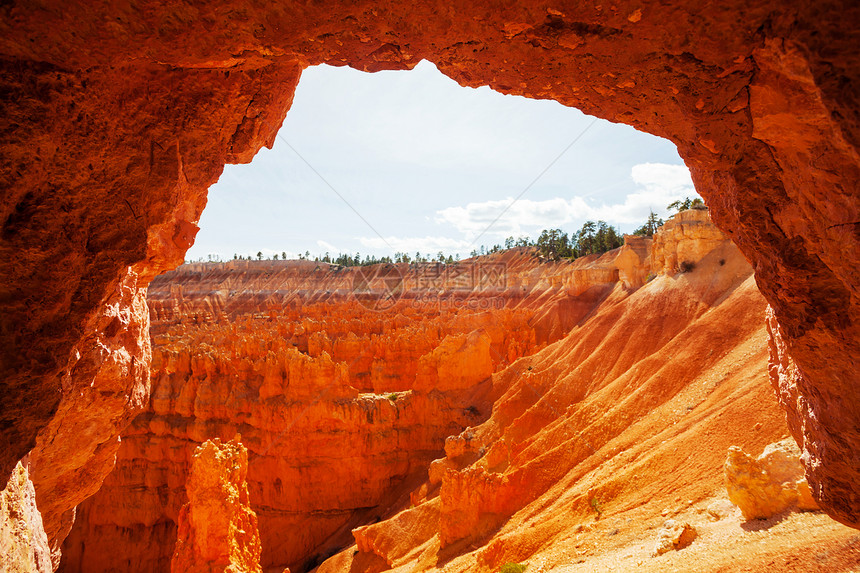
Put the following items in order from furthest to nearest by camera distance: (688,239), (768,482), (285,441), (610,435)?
(688,239) → (285,441) → (610,435) → (768,482)

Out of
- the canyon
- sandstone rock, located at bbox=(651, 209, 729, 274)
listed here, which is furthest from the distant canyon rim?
sandstone rock, located at bbox=(651, 209, 729, 274)

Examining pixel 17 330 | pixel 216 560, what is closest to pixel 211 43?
pixel 17 330

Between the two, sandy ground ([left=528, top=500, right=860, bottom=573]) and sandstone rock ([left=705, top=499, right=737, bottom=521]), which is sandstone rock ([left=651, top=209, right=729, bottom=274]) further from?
sandy ground ([left=528, top=500, right=860, bottom=573])

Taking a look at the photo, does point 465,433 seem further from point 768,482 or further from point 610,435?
point 768,482

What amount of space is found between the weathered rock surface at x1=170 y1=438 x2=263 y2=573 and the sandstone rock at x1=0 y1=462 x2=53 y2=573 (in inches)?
238

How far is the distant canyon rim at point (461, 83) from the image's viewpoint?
2572mm

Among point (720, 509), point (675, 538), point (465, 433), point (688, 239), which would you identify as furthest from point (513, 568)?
point (688, 239)

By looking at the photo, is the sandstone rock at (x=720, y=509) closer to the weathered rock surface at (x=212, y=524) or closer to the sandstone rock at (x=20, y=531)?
the weathered rock surface at (x=212, y=524)

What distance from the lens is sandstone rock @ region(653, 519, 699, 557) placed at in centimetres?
755

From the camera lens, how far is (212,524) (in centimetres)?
913

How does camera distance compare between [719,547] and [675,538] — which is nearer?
[719,547]

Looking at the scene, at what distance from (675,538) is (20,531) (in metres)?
8.91

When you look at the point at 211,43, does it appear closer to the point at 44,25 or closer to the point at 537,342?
the point at 44,25

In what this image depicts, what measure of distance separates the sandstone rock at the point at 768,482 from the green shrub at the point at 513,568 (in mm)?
4252
